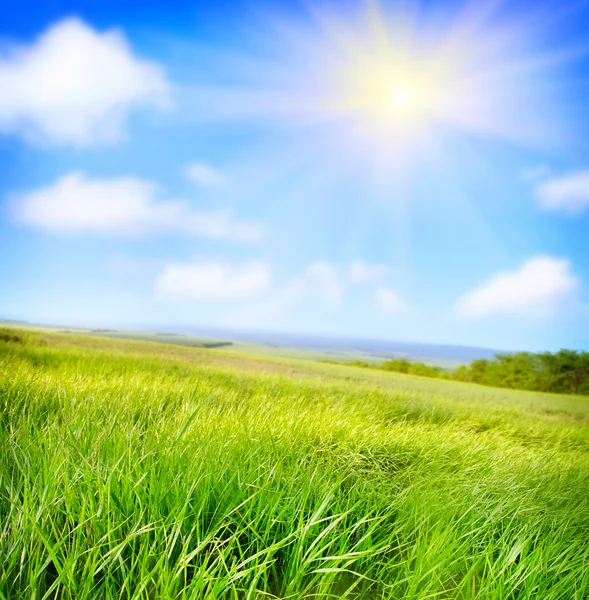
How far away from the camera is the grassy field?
1.10m

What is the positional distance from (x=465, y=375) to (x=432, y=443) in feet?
61.3

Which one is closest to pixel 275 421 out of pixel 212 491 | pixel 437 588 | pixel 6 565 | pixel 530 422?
pixel 212 491

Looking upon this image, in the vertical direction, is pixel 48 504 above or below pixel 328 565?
above

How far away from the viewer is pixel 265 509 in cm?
134

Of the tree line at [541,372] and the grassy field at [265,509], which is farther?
the tree line at [541,372]

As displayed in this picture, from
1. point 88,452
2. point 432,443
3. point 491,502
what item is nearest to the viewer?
point 88,452

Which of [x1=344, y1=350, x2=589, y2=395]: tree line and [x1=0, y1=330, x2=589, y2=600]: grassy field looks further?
[x1=344, y1=350, x2=589, y2=395]: tree line

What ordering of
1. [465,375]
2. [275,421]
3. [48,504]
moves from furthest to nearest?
1. [465,375]
2. [275,421]
3. [48,504]

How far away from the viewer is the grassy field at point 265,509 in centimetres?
110

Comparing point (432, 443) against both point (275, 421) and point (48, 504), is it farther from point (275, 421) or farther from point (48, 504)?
Answer: point (48, 504)

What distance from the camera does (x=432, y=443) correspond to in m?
2.87

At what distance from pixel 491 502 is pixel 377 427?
1.32 meters

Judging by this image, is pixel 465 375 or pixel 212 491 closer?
pixel 212 491

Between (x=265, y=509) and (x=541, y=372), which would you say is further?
(x=541, y=372)
